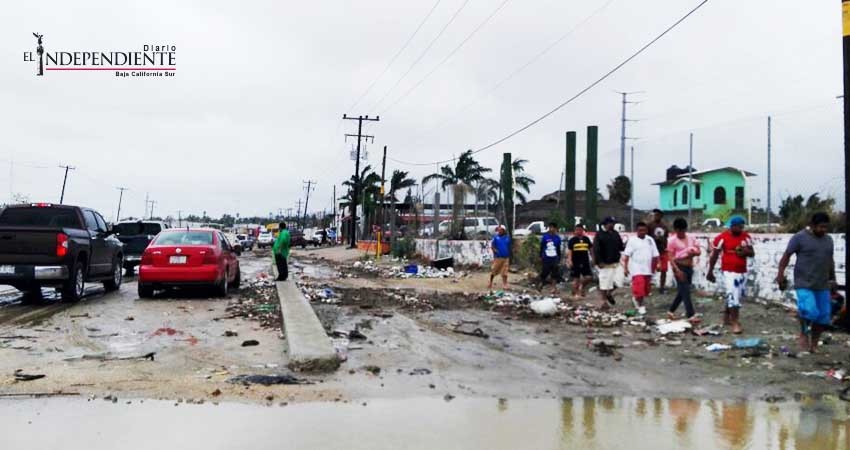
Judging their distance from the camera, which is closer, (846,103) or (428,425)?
(428,425)

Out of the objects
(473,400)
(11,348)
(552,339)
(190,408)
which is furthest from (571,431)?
(11,348)

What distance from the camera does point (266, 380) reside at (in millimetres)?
6773

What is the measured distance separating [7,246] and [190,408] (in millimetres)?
8687

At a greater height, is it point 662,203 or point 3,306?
point 662,203

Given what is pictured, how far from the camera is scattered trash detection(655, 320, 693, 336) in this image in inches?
400

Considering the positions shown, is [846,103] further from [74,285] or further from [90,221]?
[90,221]

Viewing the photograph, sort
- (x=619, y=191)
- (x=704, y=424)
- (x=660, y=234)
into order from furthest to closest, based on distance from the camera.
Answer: (x=619, y=191)
(x=660, y=234)
(x=704, y=424)

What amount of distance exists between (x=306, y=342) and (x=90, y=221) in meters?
8.68

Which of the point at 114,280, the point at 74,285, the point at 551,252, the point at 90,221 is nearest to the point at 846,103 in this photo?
the point at 551,252

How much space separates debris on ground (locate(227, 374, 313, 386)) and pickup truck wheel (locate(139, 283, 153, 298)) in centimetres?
810

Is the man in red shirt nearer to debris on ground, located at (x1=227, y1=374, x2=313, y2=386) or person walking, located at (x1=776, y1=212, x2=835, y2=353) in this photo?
person walking, located at (x1=776, y1=212, x2=835, y2=353)

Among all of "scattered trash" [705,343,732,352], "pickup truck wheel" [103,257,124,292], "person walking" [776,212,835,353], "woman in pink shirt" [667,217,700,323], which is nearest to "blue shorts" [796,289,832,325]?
"person walking" [776,212,835,353]

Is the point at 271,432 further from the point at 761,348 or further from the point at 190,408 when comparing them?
the point at 761,348

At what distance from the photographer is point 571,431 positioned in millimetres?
5477
